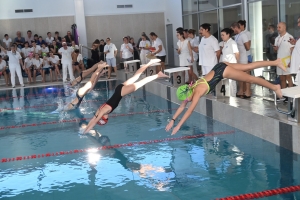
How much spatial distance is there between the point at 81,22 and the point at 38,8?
1965 millimetres

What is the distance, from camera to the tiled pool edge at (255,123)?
532 centimetres

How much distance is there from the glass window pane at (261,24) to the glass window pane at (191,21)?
192 inches

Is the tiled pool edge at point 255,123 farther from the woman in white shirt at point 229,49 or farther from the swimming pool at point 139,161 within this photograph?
the woman in white shirt at point 229,49

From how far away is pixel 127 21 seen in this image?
64.0 feet

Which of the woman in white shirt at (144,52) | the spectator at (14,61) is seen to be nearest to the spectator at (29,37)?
the spectator at (14,61)

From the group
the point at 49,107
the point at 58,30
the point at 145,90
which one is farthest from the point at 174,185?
the point at 58,30

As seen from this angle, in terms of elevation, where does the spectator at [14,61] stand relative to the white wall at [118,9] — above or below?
below

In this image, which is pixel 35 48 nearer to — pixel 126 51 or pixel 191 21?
pixel 126 51

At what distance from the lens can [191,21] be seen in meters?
16.5

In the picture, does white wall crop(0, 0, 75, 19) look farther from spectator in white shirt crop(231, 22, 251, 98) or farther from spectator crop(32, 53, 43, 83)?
spectator in white shirt crop(231, 22, 251, 98)

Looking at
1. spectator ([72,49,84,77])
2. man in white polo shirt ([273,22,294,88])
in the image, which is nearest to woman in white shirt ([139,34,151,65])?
spectator ([72,49,84,77])

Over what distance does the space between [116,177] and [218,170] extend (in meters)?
1.21

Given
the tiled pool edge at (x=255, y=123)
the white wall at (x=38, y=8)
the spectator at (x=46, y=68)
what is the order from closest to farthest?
the tiled pool edge at (x=255, y=123)
the spectator at (x=46, y=68)
the white wall at (x=38, y=8)

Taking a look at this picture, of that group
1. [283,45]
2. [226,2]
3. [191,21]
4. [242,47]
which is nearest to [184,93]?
[283,45]
